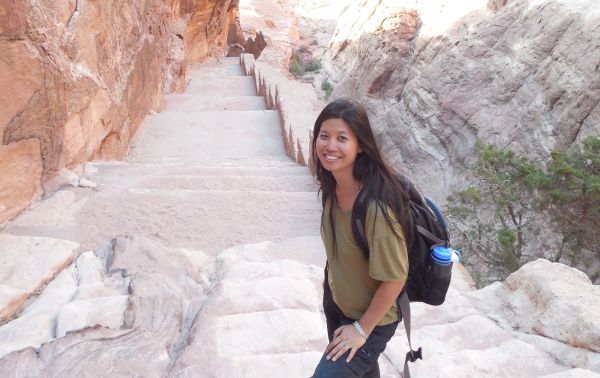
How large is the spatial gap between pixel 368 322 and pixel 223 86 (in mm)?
15364

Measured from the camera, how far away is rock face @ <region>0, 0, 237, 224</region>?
4.57 meters

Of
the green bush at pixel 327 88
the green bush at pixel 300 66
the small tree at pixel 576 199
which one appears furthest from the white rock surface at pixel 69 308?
the green bush at pixel 300 66

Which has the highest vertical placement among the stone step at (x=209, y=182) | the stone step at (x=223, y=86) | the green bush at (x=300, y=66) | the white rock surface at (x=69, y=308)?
the white rock surface at (x=69, y=308)

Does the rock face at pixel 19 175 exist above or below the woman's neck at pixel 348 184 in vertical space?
below

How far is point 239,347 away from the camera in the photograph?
288 cm

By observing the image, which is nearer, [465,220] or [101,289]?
[101,289]

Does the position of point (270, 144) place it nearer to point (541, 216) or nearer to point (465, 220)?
point (465, 220)

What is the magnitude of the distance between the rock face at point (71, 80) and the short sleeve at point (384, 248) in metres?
4.00

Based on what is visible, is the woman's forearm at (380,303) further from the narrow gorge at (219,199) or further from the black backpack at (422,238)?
the narrow gorge at (219,199)

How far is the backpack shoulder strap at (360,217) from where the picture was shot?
1.71m

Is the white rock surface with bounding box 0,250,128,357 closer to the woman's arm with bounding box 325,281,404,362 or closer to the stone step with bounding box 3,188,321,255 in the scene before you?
the stone step with bounding box 3,188,321,255

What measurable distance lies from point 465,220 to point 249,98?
770 cm

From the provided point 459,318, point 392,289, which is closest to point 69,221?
point 459,318

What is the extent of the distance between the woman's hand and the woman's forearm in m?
0.04
